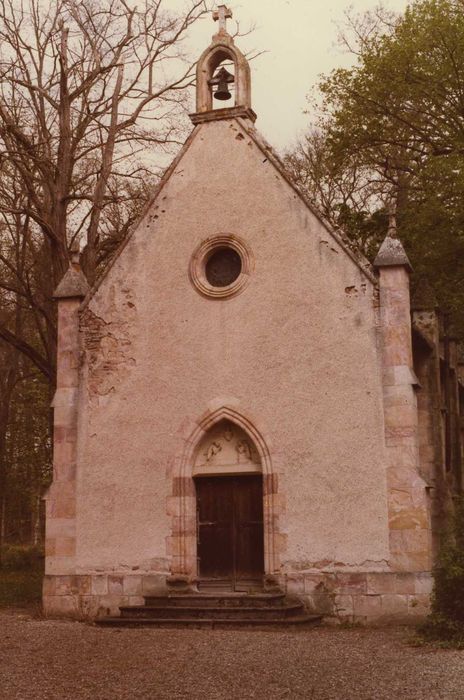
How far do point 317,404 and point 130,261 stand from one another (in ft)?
14.6

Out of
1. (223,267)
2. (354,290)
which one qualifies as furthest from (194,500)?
(354,290)

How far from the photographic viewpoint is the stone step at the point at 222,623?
1338 centimetres

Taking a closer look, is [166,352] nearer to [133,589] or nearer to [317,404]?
[317,404]

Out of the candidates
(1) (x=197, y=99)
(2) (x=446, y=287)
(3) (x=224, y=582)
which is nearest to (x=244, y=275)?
(1) (x=197, y=99)

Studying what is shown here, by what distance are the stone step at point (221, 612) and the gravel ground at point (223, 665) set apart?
0.54m

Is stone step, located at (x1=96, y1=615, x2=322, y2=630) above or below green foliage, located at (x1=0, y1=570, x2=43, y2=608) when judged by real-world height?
above

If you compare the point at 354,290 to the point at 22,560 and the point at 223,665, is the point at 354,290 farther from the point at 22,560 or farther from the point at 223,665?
the point at 22,560

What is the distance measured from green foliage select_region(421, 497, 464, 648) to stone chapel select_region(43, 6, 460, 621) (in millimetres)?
1458

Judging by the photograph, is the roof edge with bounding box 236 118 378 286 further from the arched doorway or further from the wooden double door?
the wooden double door

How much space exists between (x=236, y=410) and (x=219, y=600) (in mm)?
3139

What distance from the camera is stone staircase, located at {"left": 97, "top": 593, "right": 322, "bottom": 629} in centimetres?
1346

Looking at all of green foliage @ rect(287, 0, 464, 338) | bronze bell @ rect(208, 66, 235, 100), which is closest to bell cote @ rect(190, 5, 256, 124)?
bronze bell @ rect(208, 66, 235, 100)

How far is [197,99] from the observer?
55.7ft

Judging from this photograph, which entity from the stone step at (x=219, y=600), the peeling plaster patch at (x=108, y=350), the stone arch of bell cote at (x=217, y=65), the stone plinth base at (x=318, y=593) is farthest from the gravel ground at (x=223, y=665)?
the stone arch of bell cote at (x=217, y=65)
